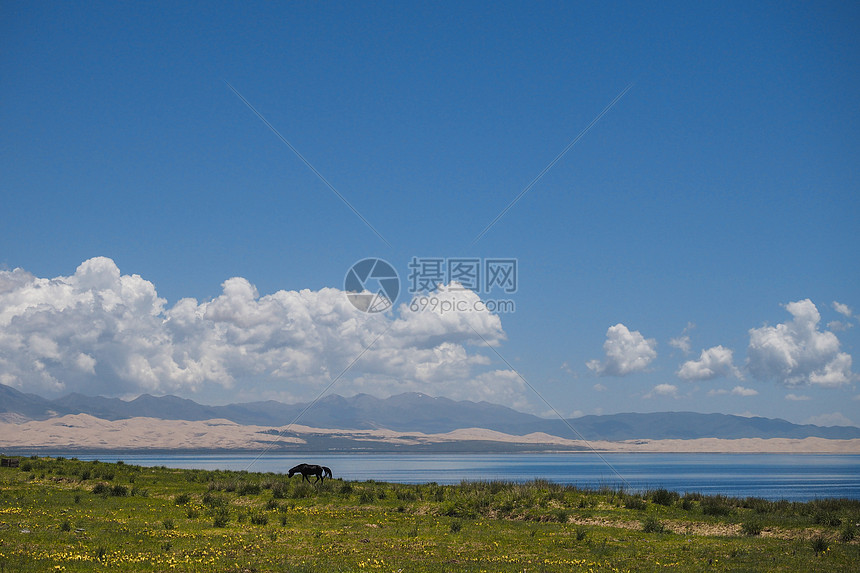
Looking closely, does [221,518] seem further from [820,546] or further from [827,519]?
[827,519]

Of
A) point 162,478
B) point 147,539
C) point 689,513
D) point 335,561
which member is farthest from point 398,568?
point 162,478

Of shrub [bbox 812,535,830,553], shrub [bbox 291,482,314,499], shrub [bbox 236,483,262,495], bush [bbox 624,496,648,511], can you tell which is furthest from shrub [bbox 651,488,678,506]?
shrub [bbox 236,483,262,495]

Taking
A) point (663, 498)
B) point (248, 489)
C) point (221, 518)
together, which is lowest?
point (248, 489)

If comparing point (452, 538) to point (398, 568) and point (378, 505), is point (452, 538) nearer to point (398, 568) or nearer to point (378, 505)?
point (398, 568)

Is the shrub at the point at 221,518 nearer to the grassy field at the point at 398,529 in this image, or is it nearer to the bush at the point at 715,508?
the grassy field at the point at 398,529

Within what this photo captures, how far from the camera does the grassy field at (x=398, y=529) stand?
63.0 ft

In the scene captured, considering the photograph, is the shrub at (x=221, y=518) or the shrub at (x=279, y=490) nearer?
the shrub at (x=221, y=518)

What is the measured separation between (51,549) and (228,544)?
498 centimetres

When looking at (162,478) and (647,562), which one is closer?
(647,562)

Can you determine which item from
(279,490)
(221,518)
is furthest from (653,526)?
(279,490)

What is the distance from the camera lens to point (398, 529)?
2597 centimetres

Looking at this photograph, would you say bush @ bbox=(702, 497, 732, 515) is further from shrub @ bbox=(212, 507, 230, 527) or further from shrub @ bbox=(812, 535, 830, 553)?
shrub @ bbox=(212, 507, 230, 527)

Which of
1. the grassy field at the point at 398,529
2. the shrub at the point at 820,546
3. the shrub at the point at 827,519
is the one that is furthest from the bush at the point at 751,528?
the shrub at the point at 820,546

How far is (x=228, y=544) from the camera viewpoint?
21.8m
